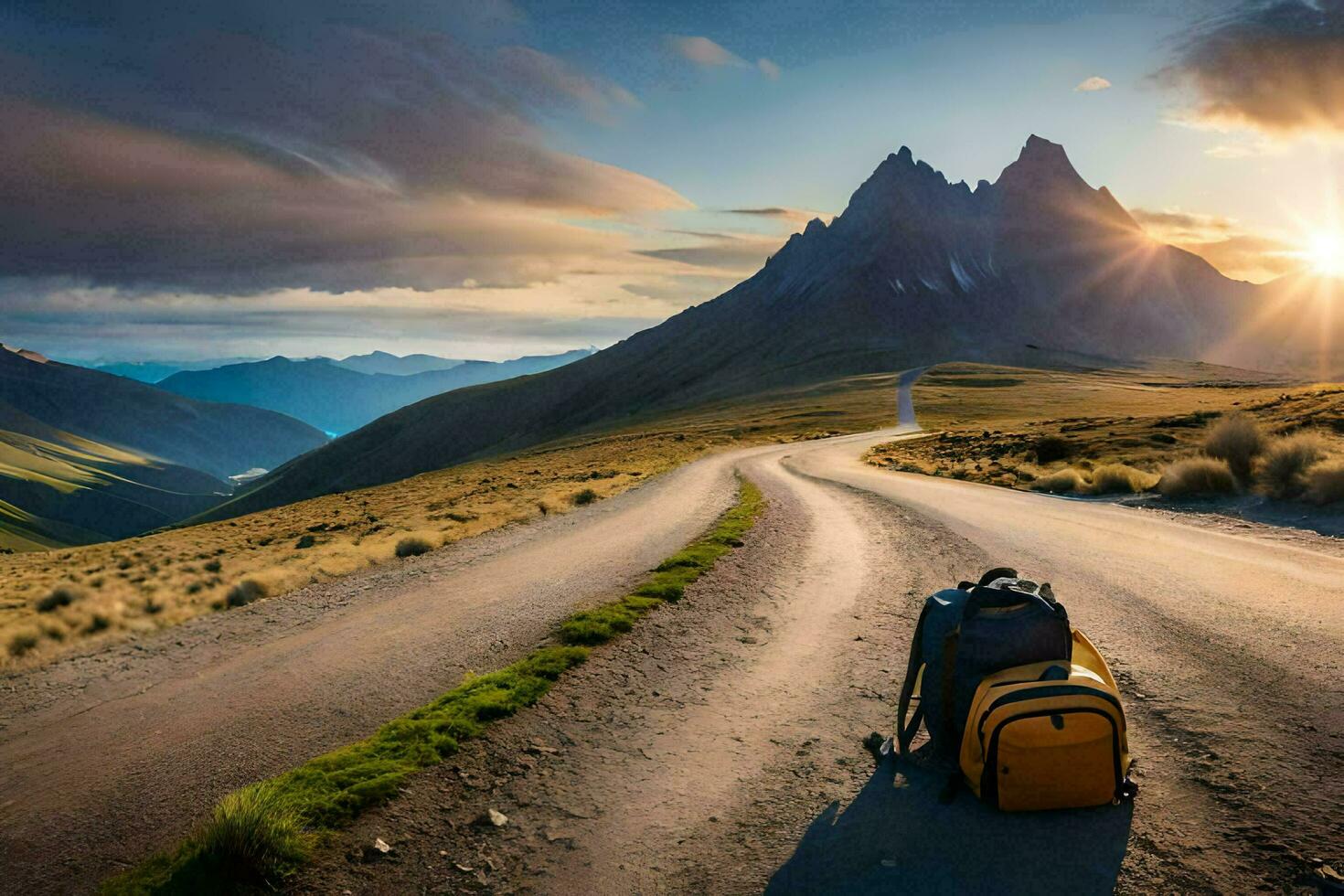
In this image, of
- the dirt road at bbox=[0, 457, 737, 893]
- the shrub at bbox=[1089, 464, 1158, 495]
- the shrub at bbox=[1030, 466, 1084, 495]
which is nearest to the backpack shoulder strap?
the dirt road at bbox=[0, 457, 737, 893]

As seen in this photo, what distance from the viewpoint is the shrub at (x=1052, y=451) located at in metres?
36.2

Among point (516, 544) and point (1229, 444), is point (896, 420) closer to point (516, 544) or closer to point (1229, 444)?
point (1229, 444)

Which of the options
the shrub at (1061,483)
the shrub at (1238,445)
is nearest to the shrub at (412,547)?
the shrub at (1061,483)

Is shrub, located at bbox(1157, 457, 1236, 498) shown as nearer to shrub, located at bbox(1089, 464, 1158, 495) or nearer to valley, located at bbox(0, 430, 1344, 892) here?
shrub, located at bbox(1089, 464, 1158, 495)

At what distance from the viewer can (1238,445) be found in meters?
22.4

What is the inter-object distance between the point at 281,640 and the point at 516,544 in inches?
326

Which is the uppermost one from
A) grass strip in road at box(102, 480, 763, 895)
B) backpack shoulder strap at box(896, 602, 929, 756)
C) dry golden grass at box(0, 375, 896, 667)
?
backpack shoulder strap at box(896, 602, 929, 756)

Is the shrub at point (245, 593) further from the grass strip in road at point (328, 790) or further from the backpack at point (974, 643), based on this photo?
the backpack at point (974, 643)

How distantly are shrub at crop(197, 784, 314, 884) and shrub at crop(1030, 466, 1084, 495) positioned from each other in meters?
27.1

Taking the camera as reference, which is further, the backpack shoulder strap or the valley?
the backpack shoulder strap

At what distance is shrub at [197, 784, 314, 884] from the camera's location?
16.5 ft

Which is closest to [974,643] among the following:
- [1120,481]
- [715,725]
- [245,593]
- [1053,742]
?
[1053,742]

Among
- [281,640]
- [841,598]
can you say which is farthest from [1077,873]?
[281,640]

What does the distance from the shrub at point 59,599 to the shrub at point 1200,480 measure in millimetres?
29702
